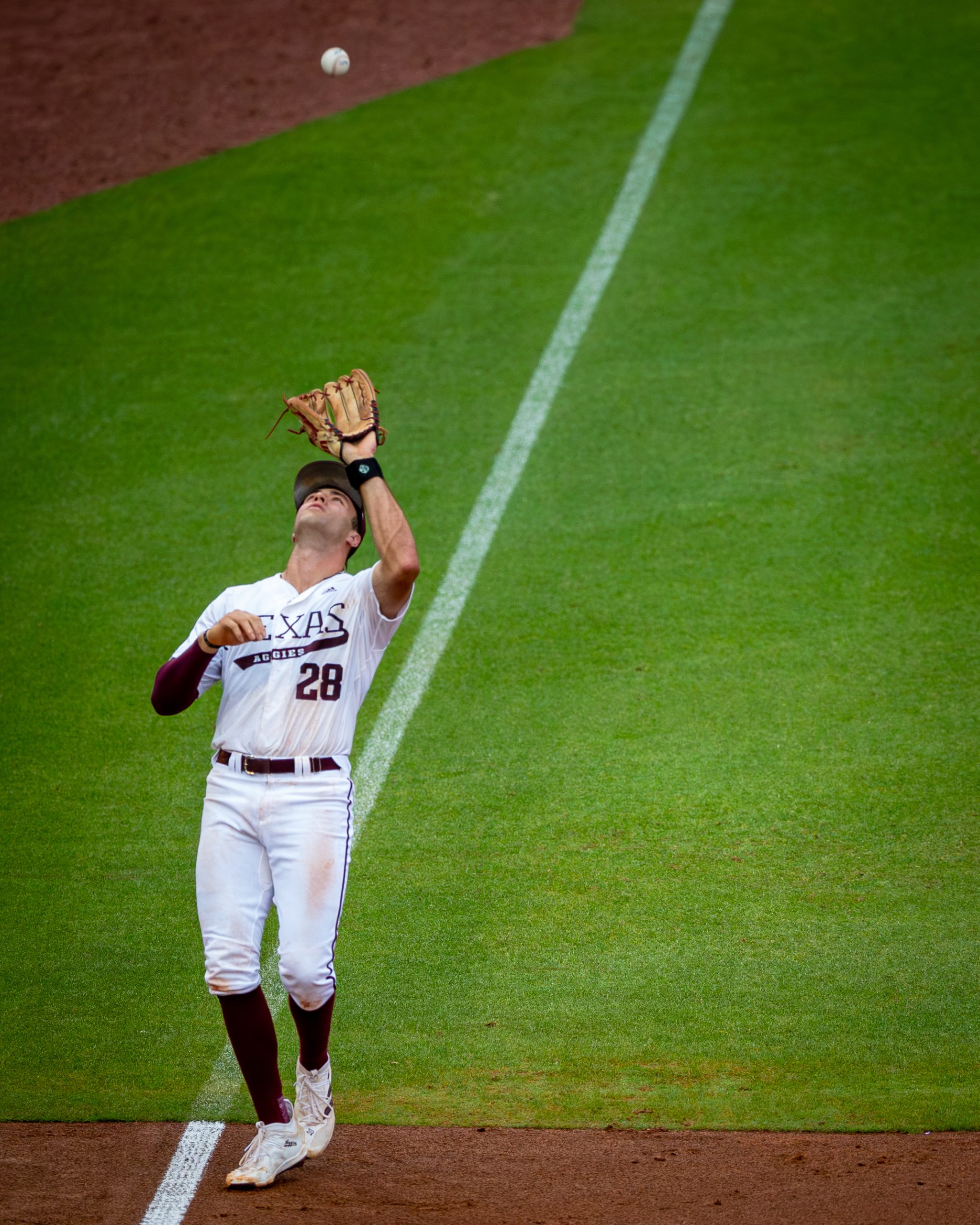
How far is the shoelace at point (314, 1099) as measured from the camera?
12.8 ft

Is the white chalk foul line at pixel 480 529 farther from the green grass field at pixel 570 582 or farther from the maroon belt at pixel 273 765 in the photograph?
the maroon belt at pixel 273 765

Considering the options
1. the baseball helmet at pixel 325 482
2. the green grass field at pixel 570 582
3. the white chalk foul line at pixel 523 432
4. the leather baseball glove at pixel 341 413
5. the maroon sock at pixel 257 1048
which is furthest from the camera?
the white chalk foul line at pixel 523 432

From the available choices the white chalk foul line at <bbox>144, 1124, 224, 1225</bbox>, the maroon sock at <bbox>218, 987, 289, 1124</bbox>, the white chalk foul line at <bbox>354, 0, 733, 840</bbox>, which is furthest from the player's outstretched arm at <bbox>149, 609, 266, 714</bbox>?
the white chalk foul line at <bbox>354, 0, 733, 840</bbox>

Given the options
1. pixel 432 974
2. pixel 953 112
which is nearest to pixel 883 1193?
pixel 432 974

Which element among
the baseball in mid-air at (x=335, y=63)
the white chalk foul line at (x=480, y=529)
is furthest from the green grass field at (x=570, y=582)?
the baseball in mid-air at (x=335, y=63)

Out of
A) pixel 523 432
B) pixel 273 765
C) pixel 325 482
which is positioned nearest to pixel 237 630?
pixel 273 765

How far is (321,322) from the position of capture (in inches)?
364

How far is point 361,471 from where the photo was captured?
385 cm

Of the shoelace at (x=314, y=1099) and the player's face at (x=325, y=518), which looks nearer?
the shoelace at (x=314, y=1099)

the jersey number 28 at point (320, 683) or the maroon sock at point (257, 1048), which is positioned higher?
the jersey number 28 at point (320, 683)

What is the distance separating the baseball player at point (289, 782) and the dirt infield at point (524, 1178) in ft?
0.55

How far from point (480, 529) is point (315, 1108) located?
166 inches

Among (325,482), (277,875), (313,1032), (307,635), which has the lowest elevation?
(313,1032)

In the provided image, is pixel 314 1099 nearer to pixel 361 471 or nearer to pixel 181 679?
pixel 181 679
